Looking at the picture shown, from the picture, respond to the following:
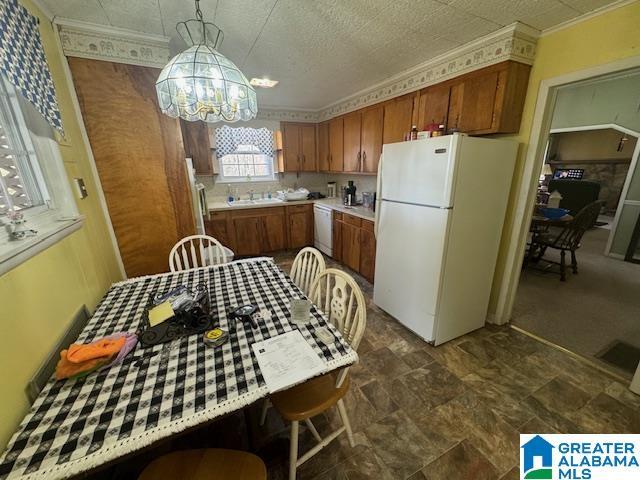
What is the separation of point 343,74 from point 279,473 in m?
3.20

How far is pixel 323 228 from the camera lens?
13.0 feet

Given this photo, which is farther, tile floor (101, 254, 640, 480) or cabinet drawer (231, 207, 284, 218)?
cabinet drawer (231, 207, 284, 218)

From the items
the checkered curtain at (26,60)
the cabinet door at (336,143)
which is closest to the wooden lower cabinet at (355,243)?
the cabinet door at (336,143)

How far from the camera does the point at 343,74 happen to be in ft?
8.46

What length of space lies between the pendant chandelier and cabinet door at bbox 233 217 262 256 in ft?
8.17

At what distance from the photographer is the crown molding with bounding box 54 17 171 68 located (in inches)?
67.2

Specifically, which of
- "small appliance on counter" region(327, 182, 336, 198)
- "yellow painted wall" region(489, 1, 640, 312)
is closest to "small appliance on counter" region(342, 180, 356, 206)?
"small appliance on counter" region(327, 182, 336, 198)

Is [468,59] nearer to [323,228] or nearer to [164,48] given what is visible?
[164,48]

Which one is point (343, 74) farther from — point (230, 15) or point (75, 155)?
point (75, 155)

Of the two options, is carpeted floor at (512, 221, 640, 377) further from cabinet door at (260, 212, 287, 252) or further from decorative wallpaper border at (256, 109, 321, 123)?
decorative wallpaper border at (256, 109, 321, 123)

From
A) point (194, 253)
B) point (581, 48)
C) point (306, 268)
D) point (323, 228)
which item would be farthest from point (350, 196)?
point (581, 48)

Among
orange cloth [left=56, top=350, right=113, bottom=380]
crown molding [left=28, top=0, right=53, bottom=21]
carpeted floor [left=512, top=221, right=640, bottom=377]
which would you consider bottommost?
carpeted floor [left=512, top=221, right=640, bottom=377]

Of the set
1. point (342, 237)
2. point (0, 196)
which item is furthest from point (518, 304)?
point (0, 196)

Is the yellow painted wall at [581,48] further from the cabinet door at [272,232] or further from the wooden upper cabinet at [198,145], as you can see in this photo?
the wooden upper cabinet at [198,145]
